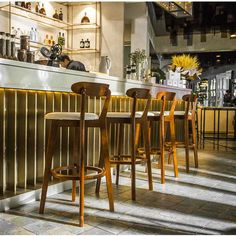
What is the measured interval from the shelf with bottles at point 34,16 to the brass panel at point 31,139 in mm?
3284

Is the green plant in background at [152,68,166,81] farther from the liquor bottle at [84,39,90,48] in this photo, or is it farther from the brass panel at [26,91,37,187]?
the brass panel at [26,91,37,187]

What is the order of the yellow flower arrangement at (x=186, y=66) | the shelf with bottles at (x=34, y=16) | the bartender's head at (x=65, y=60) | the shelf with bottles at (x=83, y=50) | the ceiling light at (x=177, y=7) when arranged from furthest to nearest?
the shelf with bottles at (x=83, y=50) → the yellow flower arrangement at (x=186, y=66) → the shelf with bottles at (x=34, y=16) → the ceiling light at (x=177, y=7) → the bartender's head at (x=65, y=60)

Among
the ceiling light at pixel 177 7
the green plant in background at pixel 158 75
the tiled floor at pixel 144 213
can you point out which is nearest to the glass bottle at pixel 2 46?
the tiled floor at pixel 144 213

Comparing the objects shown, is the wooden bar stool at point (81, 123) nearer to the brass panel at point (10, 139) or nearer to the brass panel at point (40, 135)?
the brass panel at point (10, 139)

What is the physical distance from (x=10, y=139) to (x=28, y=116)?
10.2 inches

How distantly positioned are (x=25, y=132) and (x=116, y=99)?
1523 mm

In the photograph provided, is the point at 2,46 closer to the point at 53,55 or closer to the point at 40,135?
the point at 53,55

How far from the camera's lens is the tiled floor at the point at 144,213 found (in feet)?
7.09

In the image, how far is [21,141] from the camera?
9.10 ft

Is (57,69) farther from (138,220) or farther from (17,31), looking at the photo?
(17,31)

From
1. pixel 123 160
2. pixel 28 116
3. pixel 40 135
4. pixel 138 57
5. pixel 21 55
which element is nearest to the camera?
pixel 21 55

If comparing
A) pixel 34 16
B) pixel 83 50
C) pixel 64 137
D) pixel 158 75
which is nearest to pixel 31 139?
pixel 64 137

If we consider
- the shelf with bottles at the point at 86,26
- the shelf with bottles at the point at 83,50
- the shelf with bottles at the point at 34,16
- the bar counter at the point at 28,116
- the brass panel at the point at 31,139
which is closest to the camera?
the bar counter at the point at 28,116

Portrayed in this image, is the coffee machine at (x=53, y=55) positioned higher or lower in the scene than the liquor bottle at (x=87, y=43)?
lower
